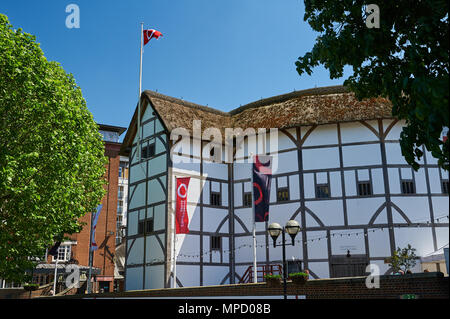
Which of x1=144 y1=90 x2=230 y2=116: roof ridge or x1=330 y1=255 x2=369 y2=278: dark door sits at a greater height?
x1=144 y1=90 x2=230 y2=116: roof ridge

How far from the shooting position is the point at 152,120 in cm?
3039

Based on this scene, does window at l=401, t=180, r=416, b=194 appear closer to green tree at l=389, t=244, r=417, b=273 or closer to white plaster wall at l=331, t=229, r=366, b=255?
green tree at l=389, t=244, r=417, b=273

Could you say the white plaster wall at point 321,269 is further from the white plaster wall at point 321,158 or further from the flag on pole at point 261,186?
the white plaster wall at point 321,158

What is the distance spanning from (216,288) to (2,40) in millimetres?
12877

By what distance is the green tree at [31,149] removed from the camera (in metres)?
15.4

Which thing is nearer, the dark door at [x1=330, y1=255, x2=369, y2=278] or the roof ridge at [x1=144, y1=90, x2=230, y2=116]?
the dark door at [x1=330, y1=255, x2=369, y2=278]

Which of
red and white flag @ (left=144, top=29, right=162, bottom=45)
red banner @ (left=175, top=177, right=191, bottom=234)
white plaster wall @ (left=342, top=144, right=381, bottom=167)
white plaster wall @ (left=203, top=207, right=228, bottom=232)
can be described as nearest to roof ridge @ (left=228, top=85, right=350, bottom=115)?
white plaster wall @ (left=342, top=144, right=381, bottom=167)

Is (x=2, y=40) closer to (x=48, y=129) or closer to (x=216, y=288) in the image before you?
(x=48, y=129)

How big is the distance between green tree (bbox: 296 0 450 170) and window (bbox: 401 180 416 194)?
53.8 feet

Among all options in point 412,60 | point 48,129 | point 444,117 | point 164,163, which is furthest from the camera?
point 164,163

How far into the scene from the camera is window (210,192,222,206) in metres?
28.8
